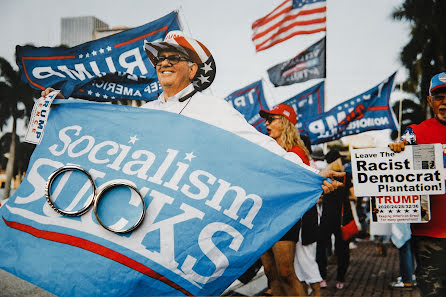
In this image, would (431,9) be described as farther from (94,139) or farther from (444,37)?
(94,139)

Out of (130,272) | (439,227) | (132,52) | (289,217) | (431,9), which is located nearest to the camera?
(130,272)

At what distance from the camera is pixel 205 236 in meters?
2.40

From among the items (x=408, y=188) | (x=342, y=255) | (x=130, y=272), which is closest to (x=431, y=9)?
(x=408, y=188)

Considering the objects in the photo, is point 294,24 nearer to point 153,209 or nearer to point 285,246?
point 285,246

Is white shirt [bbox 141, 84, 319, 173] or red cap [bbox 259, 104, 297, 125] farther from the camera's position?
red cap [bbox 259, 104, 297, 125]

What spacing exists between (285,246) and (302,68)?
18.6ft

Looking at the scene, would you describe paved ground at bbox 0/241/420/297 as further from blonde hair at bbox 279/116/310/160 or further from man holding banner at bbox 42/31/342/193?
man holding banner at bbox 42/31/342/193

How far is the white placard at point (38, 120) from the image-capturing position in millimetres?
2693

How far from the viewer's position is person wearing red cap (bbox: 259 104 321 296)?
3553 mm

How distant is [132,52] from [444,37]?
3331 mm

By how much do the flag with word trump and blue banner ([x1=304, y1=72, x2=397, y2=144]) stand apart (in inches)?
35.6

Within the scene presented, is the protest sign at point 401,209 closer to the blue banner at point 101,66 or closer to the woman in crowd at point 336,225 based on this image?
the woman in crowd at point 336,225

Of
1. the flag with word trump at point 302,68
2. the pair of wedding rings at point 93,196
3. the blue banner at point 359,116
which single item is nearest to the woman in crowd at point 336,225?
the blue banner at point 359,116

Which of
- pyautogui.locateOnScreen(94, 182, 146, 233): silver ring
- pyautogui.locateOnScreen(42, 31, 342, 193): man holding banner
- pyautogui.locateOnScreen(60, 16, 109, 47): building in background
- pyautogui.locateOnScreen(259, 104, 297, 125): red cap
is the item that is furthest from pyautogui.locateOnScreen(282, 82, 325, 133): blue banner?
pyautogui.locateOnScreen(94, 182, 146, 233): silver ring
